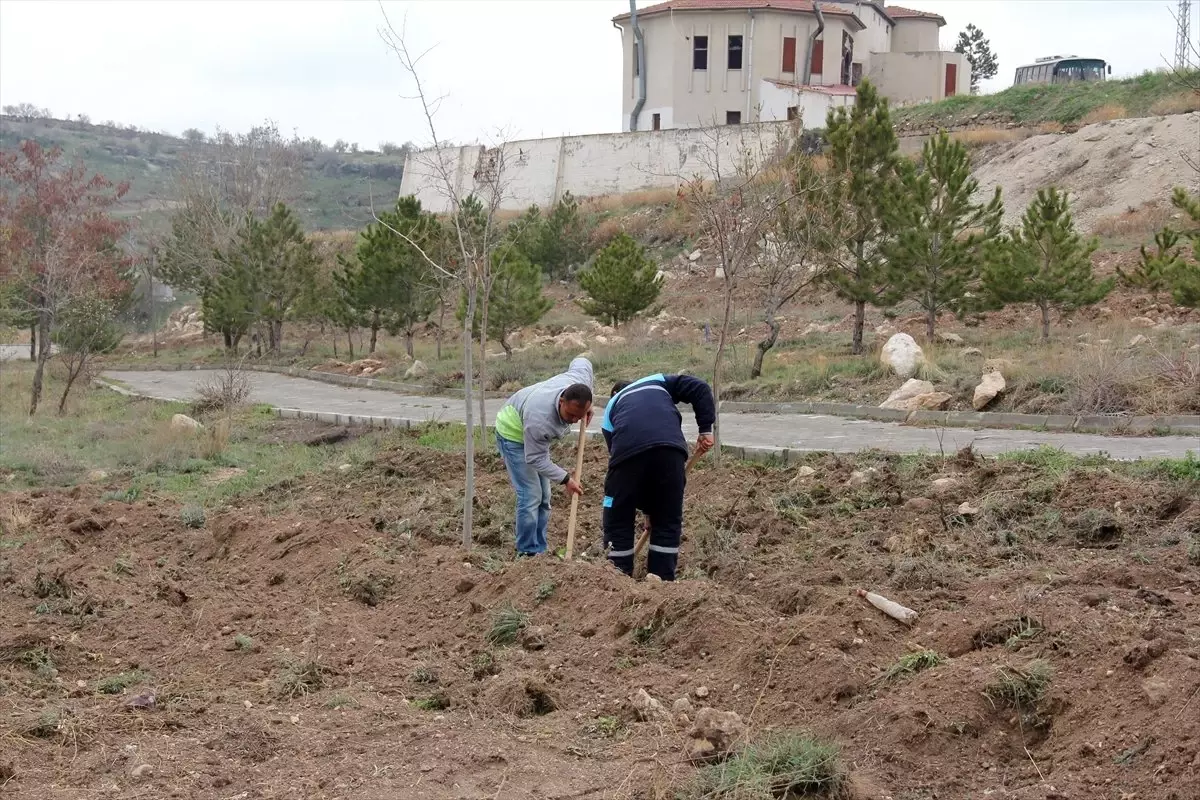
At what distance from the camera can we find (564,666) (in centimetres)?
539

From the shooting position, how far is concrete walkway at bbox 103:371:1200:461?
1090cm

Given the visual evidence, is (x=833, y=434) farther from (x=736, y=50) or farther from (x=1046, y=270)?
(x=736, y=50)

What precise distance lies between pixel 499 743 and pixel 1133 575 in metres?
3.56

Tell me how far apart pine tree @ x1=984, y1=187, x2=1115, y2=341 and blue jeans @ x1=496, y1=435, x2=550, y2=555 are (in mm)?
13936

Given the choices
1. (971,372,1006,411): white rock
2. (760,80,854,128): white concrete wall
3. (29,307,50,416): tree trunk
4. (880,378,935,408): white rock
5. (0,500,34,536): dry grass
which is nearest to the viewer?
(0,500,34,536): dry grass

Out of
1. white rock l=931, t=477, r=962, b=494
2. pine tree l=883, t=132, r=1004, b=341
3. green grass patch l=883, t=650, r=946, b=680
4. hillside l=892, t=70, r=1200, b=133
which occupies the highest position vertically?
hillside l=892, t=70, r=1200, b=133

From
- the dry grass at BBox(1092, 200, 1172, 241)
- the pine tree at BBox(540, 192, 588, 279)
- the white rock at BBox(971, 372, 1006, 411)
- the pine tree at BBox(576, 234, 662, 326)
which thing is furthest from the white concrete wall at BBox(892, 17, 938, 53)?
the white rock at BBox(971, 372, 1006, 411)

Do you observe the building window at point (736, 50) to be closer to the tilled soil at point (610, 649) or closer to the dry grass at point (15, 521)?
the tilled soil at point (610, 649)

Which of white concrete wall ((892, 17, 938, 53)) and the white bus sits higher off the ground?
white concrete wall ((892, 17, 938, 53))

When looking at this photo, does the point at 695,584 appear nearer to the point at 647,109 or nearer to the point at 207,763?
the point at 207,763

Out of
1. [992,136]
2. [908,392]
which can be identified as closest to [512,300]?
[908,392]

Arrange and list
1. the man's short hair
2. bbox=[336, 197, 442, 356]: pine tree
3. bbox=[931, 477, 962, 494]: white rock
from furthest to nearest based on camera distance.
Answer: bbox=[336, 197, 442, 356]: pine tree < bbox=[931, 477, 962, 494]: white rock < the man's short hair

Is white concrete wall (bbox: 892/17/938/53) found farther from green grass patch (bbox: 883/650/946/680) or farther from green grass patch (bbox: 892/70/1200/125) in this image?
green grass patch (bbox: 883/650/946/680)

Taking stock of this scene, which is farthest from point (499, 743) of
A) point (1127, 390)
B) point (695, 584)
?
point (1127, 390)
